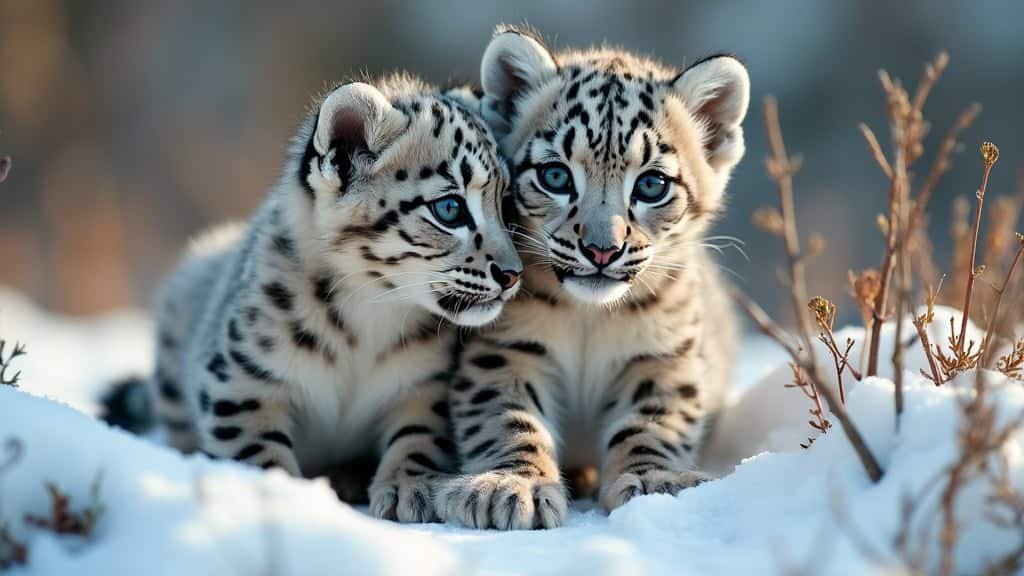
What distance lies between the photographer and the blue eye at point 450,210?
14.7 ft

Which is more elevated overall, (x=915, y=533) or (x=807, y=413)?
(x=807, y=413)

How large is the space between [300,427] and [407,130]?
132cm

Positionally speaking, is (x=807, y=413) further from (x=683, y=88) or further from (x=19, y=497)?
(x=19, y=497)

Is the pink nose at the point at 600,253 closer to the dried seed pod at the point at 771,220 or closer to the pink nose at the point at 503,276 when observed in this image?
the pink nose at the point at 503,276

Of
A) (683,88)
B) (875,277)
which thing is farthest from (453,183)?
(875,277)

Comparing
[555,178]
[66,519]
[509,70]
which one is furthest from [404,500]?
[509,70]

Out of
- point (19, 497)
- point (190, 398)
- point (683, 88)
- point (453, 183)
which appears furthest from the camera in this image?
point (190, 398)

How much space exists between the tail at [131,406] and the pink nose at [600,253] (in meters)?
3.19

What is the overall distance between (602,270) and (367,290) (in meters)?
0.96

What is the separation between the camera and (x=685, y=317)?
4895 millimetres

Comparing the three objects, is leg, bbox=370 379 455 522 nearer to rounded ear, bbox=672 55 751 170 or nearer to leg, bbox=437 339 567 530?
leg, bbox=437 339 567 530

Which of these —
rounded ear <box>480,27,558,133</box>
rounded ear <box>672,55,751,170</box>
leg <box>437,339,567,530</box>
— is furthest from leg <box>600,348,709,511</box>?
rounded ear <box>480,27,558,133</box>

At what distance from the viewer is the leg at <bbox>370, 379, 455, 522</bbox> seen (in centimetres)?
420

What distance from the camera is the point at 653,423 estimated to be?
4.68m
